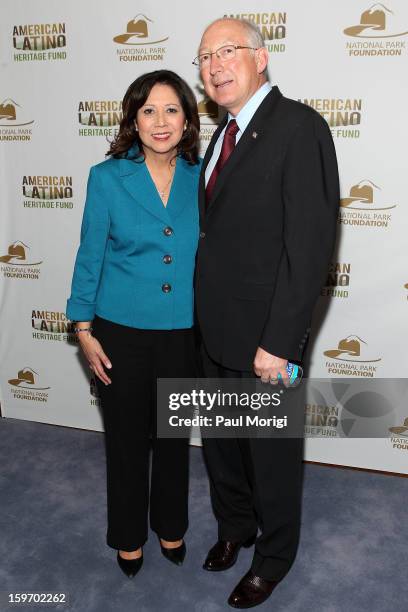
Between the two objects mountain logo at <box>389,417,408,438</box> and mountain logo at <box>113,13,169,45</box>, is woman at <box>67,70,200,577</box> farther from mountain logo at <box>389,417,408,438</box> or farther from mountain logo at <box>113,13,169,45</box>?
mountain logo at <box>389,417,408,438</box>

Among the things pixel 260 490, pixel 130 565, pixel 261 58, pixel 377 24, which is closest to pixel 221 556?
pixel 130 565

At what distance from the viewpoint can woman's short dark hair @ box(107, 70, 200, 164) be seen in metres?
2.06

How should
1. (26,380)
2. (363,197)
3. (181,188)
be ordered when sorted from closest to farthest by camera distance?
(181,188), (363,197), (26,380)

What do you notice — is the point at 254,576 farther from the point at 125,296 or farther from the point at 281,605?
the point at 125,296

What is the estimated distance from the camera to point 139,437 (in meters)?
2.34

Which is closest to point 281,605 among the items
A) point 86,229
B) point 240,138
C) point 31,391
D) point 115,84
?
point 86,229

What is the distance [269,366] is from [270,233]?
16.7 inches

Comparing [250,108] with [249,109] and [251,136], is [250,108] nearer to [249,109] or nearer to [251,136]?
[249,109]

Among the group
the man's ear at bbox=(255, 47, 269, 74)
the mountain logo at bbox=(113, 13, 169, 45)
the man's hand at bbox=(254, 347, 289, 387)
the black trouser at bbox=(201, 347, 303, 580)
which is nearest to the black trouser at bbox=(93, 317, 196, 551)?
the black trouser at bbox=(201, 347, 303, 580)

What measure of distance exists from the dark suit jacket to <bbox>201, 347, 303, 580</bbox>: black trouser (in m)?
0.23

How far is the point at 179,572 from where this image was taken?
2480 millimetres

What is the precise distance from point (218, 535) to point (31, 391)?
170 centimetres

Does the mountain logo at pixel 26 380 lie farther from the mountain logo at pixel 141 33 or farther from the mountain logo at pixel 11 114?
the mountain logo at pixel 141 33

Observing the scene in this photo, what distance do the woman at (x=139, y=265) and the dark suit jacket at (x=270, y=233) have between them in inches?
5.1
